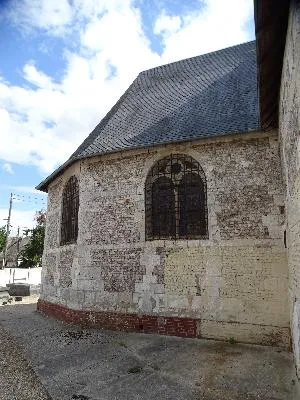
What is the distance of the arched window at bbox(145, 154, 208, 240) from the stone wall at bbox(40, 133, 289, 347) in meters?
0.19

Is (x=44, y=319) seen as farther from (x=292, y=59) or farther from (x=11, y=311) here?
(x=292, y=59)

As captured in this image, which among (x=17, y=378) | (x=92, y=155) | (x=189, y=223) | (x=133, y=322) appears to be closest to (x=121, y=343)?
(x=133, y=322)

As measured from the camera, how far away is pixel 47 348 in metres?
6.03

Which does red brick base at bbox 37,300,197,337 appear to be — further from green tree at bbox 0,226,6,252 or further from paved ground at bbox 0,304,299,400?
green tree at bbox 0,226,6,252

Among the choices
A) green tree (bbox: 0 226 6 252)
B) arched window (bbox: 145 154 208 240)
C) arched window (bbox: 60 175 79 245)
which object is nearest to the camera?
arched window (bbox: 145 154 208 240)

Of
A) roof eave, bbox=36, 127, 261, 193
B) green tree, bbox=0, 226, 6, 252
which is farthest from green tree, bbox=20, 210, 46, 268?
roof eave, bbox=36, 127, 261, 193

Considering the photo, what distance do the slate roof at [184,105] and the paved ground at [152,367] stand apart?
4.15m

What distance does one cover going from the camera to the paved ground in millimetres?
4035

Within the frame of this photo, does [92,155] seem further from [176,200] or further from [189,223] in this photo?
[189,223]

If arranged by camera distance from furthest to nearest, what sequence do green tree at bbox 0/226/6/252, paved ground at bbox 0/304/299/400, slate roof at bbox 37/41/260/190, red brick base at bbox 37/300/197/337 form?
1. green tree at bbox 0/226/6/252
2. slate roof at bbox 37/41/260/190
3. red brick base at bbox 37/300/197/337
4. paved ground at bbox 0/304/299/400

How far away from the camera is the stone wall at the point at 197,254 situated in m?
6.14

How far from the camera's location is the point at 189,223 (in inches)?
277

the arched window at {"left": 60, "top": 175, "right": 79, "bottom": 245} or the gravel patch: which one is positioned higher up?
the arched window at {"left": 60, "top": 175, "right": 79, "bottom": 245}

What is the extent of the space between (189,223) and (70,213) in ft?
12.2
